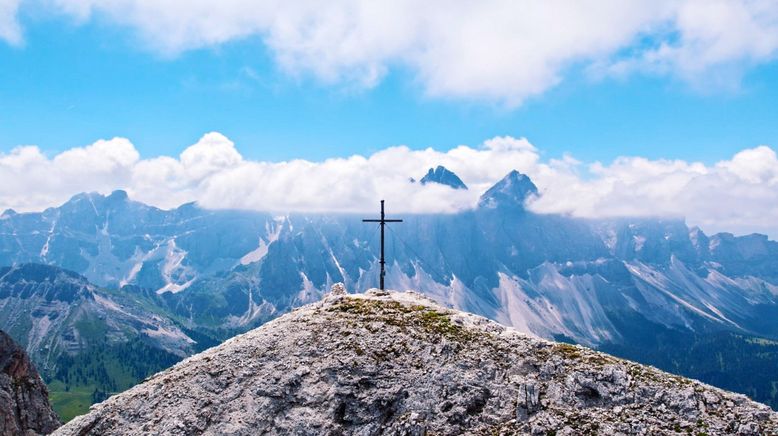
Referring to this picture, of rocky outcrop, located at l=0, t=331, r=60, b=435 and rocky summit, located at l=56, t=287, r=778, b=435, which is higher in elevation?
rocky summit, located at l=56, t=287, r=778, b=435

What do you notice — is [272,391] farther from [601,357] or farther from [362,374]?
[601,357]

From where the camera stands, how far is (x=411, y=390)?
35219mm

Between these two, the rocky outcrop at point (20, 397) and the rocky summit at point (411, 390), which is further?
the rocky outcrop at point (20, 397)

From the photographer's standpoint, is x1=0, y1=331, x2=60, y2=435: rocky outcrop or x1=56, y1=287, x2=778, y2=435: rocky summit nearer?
x1=56, y1=287, x2=778, y2=435: rocky summit

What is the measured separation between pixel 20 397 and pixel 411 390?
6211cm

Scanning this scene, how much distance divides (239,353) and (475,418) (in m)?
16.4

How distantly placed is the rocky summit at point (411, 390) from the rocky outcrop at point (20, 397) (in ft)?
126

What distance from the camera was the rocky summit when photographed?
105 feet

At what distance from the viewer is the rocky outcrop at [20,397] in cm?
6831

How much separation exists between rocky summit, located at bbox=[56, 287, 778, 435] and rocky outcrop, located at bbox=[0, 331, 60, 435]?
126 ft

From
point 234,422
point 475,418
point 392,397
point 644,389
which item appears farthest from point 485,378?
point 234,422

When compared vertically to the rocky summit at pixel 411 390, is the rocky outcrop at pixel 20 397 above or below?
below

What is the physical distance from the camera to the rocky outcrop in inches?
2689

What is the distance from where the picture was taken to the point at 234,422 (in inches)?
1400
